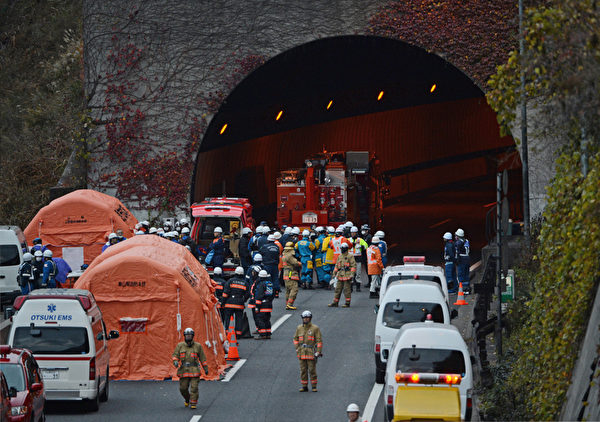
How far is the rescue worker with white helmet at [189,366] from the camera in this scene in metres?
19.4

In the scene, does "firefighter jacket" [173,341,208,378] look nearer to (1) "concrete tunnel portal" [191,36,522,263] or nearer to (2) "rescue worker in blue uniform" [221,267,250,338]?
(2) "rescue worker in blue uniform" [221,267,250,338]

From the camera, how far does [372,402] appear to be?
19781mm

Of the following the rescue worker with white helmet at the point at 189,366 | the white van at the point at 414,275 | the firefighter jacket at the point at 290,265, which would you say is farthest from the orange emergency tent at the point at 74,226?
the rescue worker with white helmet at the point at 189,366

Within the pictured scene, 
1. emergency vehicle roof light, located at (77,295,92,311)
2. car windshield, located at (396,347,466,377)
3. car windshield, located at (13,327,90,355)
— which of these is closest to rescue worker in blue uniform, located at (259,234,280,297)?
emergency vehicle roof light, located at (77,295,92,311)

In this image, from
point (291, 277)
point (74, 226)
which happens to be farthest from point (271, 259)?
point (74, 226)

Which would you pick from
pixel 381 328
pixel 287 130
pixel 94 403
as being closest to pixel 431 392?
pixel 381 328

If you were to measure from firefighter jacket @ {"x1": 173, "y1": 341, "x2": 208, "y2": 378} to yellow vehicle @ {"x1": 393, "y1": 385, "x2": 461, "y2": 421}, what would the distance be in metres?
4.65

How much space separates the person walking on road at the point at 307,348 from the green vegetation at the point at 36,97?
843 inches

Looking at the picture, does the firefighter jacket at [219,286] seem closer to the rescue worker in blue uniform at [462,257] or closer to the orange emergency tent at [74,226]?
the rescue worker in blue uniform at [462,257]

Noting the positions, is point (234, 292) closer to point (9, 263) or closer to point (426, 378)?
point (9, 263)

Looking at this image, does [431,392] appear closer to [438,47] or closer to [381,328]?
[381,328]

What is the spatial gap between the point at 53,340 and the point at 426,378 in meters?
6.76

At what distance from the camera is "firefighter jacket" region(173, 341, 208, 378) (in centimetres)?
1938

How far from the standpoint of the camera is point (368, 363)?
908 inches
